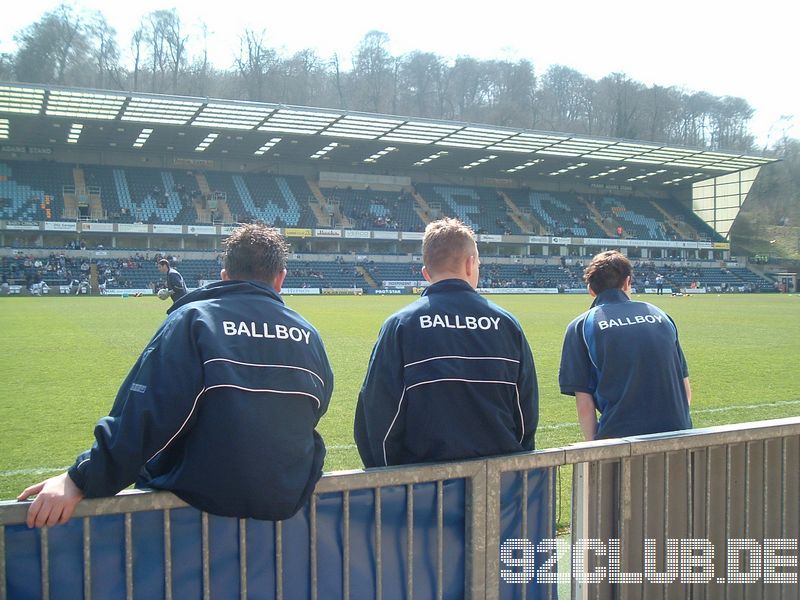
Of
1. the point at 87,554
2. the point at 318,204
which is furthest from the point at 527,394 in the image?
the point at 318,204

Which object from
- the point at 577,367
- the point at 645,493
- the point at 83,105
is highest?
the point at 83,105

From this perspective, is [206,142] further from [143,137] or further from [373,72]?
[373,72]

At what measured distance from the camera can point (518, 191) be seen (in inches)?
2643

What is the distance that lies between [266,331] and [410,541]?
3.05 feet

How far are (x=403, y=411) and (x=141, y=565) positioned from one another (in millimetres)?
1151

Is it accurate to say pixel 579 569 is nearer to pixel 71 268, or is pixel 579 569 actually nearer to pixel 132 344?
pixel 132 344

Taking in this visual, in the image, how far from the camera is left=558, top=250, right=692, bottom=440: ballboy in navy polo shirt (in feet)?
12.3

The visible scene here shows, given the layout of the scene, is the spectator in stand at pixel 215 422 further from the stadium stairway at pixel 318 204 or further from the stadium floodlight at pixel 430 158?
the stadium stairway at pixel 318 204

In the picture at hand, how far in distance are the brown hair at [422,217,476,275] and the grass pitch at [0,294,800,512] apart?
3710 mm

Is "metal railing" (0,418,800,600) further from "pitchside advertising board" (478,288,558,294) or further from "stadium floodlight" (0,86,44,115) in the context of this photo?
"pitchside advertising board" (478,288,558,294)

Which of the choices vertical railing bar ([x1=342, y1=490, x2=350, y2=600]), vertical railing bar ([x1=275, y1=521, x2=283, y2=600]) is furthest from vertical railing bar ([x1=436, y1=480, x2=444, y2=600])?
vertical railing bar ([x1=275, y1=521, x2=283, y2=600])

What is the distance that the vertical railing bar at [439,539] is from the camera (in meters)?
2.53

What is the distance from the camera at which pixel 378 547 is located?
2.46m

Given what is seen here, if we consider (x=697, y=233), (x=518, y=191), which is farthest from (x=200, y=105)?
(x=697, y=233)
